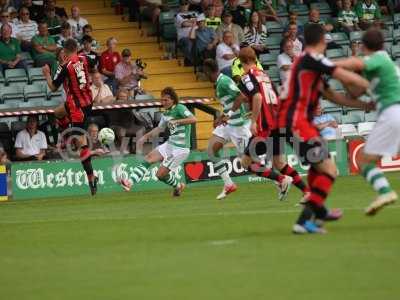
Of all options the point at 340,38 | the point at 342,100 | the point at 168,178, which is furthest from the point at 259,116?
the point at 340,38

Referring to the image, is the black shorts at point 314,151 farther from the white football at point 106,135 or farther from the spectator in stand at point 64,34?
the spectator in stand at point 64,34

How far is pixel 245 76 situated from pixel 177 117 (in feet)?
9.39

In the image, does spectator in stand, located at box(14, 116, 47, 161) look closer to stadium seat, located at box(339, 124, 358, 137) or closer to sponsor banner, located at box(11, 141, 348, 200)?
sponsor banner, located at box(11, 141, 348, 200)

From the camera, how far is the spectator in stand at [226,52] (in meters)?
26.6

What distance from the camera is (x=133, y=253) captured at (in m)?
11.6

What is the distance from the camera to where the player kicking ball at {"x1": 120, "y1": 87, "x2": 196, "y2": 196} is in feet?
66.9

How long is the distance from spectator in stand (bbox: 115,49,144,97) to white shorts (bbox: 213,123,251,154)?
16.7ft

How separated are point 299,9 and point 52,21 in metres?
6.68

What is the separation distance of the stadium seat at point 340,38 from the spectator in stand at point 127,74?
18.3 ft

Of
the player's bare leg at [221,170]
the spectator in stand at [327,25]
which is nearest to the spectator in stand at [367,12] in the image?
the spectator in stand at [327,25]

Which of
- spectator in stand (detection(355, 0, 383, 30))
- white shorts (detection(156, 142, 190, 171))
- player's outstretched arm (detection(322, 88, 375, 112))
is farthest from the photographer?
spectator in stand (detection(355, 0, 383, 30))

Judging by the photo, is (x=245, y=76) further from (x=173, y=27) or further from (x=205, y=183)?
(x=173, y=27)

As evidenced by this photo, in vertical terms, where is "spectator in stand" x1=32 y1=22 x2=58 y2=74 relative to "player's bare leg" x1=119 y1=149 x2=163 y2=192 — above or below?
above

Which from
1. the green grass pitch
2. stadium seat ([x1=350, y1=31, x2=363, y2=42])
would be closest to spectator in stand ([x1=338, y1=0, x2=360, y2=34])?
stadium seat ([x1=350, y1=31, x2=363, y2=42])
